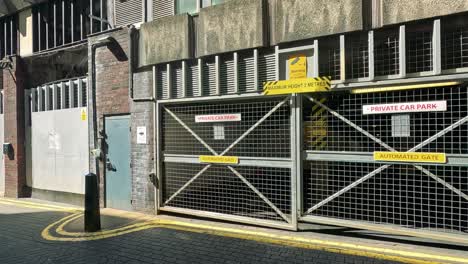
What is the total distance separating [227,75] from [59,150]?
617cm

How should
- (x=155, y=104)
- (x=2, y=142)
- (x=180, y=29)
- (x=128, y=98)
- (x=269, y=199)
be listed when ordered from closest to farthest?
(x=269, y=199)
(x=180, y=29)
(x=155, y=104)
(x=128, y=98)
(x=2, y=142)

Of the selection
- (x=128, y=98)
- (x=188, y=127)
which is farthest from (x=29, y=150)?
(x=188, y=127)

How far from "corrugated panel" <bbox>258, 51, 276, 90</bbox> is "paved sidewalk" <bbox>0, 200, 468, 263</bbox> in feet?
9.08

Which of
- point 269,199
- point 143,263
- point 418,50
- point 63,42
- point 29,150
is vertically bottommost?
point 143,263

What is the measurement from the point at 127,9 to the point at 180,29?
6.97 feet

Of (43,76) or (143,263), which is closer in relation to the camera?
(143,263)

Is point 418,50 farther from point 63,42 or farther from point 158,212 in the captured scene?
point 63,42

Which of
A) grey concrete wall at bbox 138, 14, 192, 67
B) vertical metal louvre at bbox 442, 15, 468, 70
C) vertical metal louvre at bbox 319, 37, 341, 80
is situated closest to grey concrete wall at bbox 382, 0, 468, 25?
vertical metal louvre at bbox 442, 15, 468, 70

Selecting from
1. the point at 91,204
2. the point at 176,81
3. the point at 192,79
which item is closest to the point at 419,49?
the point at 192,79

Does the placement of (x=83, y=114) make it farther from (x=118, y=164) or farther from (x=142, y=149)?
(x=142, y=149)

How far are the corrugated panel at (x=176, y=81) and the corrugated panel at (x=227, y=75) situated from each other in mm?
1085

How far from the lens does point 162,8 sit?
8.66 metres

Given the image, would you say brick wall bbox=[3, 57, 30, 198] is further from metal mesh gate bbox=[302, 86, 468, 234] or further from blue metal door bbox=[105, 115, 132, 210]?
metal mesh gate bbox=[302, 86, 468, 234]

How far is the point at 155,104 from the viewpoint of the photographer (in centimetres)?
858
